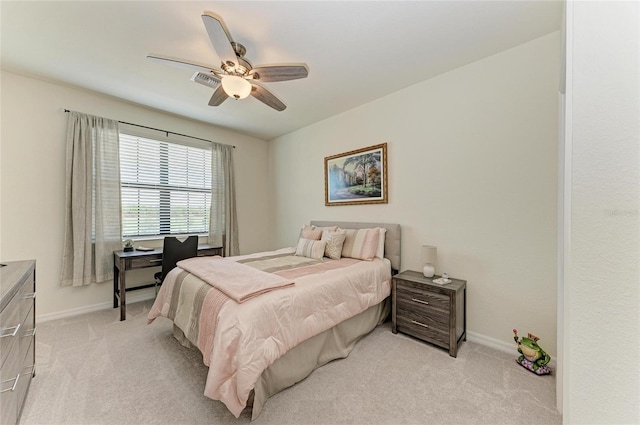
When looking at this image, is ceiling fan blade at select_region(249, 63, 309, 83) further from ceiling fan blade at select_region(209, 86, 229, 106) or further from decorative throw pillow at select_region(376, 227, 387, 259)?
decorative throw pillow at select_region(376, 227, 387, 259)

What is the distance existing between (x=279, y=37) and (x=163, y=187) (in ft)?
9.25

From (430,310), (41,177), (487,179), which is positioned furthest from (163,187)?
(487,179)

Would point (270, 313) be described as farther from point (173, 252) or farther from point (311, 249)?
point (173, 252)

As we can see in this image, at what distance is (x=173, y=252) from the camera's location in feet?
9.77

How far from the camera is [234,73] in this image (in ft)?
6.43

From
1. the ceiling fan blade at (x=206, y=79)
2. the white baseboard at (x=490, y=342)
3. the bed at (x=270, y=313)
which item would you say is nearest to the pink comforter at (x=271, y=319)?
the bed at (x=270, y=313)

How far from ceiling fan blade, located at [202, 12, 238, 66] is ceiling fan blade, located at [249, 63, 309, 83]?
18cm

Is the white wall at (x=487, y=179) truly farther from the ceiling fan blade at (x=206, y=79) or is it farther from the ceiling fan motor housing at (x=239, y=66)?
the ceiling fan blade at (x=206, y=79)

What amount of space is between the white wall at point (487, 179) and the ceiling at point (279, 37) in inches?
9.8

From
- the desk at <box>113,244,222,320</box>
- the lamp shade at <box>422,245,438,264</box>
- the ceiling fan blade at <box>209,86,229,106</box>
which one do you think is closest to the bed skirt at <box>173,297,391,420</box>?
the lamp shade at <box>422,245,438,264</box>

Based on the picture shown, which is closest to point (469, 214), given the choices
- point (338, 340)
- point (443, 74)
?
point (443, 74)

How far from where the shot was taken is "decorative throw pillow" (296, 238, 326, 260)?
293 centimetres

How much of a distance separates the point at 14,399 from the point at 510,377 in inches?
124

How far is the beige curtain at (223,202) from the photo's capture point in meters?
4.06
